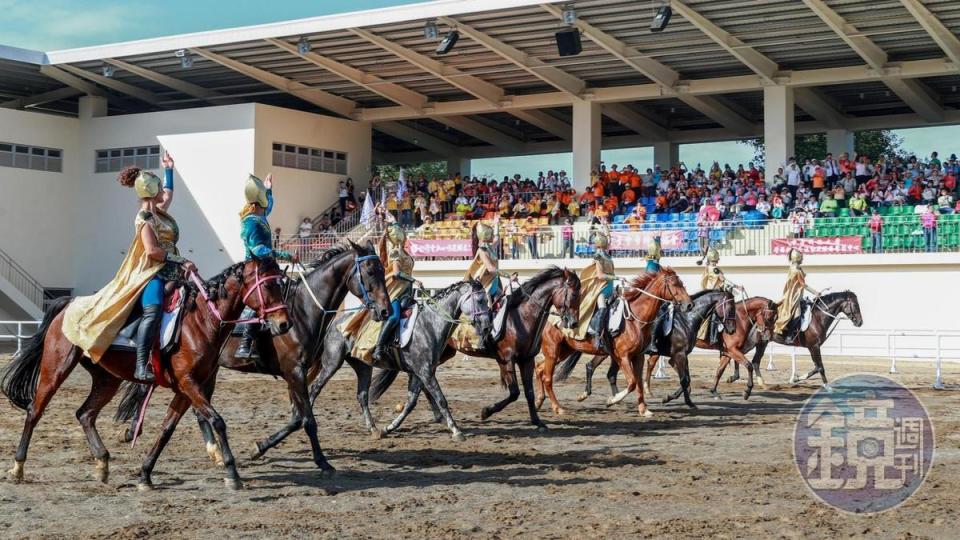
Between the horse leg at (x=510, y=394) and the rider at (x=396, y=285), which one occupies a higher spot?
the rider at (x=396, y=285)

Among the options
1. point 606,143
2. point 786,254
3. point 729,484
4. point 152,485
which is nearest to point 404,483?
point 152,485

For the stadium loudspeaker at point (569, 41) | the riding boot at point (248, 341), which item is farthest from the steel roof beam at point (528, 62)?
the riding boot at point (248, 341)

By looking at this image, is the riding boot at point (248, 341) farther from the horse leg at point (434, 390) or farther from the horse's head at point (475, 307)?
the horse's head at point (475, 307)

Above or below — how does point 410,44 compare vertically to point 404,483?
above

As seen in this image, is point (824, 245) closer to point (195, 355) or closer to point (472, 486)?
point (472, 486)

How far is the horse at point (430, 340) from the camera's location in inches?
489

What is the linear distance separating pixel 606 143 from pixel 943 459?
32498 millimetres

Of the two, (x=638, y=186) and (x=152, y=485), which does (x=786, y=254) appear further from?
(x=152, y=485)

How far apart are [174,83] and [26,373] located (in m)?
28.2

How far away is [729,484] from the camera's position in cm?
963

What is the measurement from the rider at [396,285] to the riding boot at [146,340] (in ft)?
10.8

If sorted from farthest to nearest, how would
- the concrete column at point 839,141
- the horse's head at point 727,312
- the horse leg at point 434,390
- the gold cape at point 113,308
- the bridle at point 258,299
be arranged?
the concrete column at point 839,141 → the horse's head at point 727,312 → the horse leg at point 434,390 → the gold cape at point 113,308 → the bridle at point 258,299

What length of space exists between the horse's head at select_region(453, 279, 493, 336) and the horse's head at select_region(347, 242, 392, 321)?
2.54 m

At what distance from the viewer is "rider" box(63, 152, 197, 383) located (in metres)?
9.31
